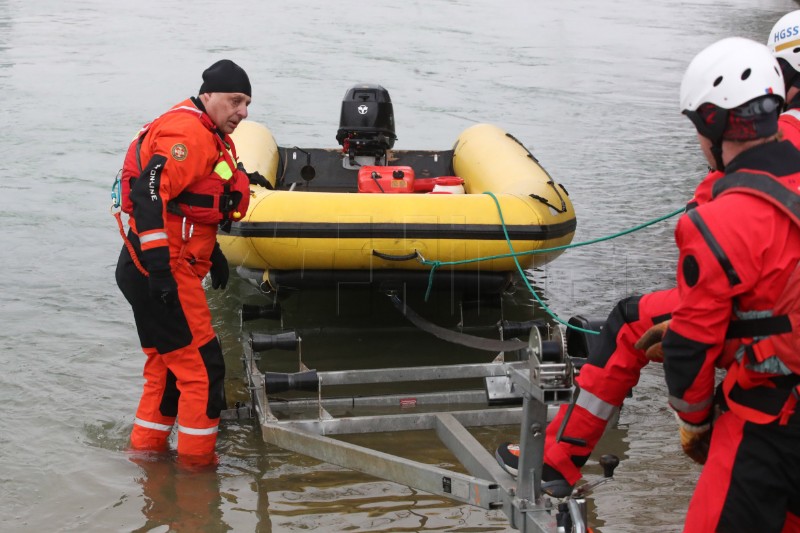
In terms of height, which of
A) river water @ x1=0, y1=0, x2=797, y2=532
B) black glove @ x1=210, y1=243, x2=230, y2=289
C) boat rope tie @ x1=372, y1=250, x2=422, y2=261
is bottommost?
river water @ x1=0, y1=0, x2=797, y2=532

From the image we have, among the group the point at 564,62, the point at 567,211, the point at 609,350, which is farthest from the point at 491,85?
the point at 609,350

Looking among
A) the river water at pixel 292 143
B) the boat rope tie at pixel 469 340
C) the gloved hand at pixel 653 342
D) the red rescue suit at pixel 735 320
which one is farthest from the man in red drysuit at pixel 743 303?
the boat rope tie at pixel 469 340

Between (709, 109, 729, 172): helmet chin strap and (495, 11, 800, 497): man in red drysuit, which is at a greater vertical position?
(709, 109, 729, 172): helmet chin strap

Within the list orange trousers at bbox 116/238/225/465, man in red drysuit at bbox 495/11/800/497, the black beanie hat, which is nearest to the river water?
orange trousers at bbox 116/238/225/465

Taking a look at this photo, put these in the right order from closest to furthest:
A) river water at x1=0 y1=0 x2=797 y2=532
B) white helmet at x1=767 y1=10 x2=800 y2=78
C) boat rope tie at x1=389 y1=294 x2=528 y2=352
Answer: white helmet at x1=767 y1=10 x2=800 y2=78, river water at x1=0 y1=0 x2=797 y2=532, boat rope tie at x1=389 y1=294 x2=528 y2=352

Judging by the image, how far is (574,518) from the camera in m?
2.53

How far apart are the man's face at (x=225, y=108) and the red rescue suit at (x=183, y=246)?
0.03m

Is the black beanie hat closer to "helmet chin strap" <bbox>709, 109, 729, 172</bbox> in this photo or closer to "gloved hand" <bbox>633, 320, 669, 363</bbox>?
"gloved hand" <bbox>633, 320, 669, 363</bbox>

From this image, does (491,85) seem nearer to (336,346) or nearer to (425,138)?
(425,138)

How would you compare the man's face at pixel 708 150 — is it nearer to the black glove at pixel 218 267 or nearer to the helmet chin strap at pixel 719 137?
the helmet chin strap at pixel 719 137

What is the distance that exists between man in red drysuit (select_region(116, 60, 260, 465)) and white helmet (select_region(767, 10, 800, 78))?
184 centimetres

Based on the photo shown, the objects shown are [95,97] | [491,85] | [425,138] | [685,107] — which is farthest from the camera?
[491,85]

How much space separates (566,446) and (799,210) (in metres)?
0.93

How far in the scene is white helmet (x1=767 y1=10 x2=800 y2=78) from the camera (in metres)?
3.39
